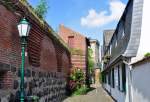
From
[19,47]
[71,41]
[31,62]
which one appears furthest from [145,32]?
[71,41]

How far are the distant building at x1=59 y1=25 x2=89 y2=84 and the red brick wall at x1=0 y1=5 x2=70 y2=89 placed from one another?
8919 millimetres

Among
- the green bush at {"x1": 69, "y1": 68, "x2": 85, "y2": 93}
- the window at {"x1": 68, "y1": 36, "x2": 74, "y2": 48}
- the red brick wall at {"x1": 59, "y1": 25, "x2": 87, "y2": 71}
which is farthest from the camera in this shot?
the window at {"x1": 68, "y1": 36, "x2": 74, "y2": 48}

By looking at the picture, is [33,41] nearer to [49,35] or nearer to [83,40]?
[49,35]

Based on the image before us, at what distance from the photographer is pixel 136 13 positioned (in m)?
13.6

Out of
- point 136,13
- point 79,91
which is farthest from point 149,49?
point 79,91

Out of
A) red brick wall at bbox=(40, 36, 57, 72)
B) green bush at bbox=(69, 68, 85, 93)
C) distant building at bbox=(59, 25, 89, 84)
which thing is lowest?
green bush at bbox=(69, 68, 85, 93)

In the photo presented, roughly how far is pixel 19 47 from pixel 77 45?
19.3 metres

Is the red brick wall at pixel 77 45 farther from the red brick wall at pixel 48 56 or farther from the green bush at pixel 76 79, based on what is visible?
the red brick wall at pixel 48 56

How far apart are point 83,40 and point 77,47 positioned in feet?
2.72

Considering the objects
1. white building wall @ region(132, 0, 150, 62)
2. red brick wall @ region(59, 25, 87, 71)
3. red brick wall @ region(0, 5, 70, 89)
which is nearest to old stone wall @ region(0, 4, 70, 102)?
red brick wall @ region(0, 5, 70, 89)

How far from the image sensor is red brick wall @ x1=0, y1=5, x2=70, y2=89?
8375 mm

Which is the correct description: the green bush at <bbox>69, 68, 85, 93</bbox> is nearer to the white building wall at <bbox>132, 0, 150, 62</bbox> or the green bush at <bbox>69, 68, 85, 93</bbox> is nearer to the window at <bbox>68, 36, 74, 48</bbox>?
the window at <bbox>68, 36, 74, 48</bbox>

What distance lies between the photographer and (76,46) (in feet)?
94.6

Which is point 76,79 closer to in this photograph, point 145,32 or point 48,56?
point 48,56
